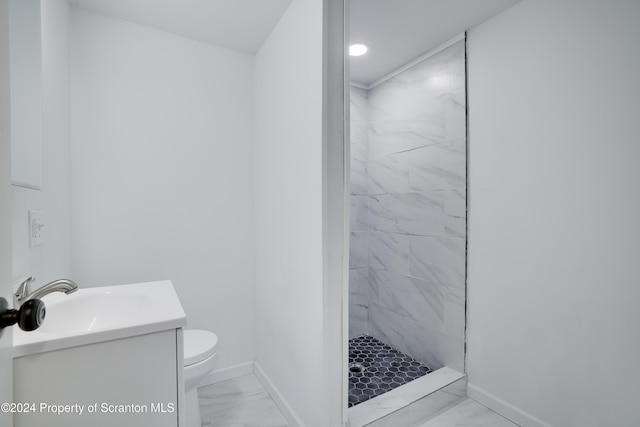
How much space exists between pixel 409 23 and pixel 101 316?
7.57ft

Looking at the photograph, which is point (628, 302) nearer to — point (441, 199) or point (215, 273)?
point (441, 199)

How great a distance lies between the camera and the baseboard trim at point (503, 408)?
5.49 feet

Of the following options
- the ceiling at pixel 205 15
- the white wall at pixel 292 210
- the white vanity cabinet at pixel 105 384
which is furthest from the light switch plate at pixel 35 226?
the ceiling at pixel 205 15

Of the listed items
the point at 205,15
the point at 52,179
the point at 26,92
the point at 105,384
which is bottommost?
the point at 105,384

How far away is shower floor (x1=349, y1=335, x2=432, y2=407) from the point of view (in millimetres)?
2002

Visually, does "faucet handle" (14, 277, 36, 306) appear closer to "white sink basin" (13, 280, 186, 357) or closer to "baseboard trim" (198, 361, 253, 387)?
"white sink basin" (13, 280, 186, 357)

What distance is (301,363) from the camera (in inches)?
64.4

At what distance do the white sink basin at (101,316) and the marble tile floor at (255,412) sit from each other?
35.8 inches

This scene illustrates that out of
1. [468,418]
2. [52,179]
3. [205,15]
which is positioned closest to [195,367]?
[52,179]

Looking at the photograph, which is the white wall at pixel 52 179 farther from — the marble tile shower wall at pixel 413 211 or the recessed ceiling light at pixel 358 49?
the marble tile shower wall at pixel 413 211

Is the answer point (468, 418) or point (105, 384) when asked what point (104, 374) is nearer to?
point (105, 384)

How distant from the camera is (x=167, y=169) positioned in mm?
2018

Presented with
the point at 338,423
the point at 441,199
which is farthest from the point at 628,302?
the point at 338,423

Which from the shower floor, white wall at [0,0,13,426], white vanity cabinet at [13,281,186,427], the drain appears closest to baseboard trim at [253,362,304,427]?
the shower floor
